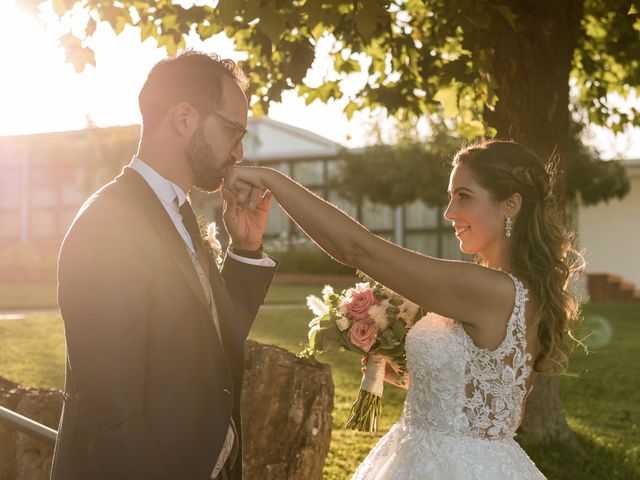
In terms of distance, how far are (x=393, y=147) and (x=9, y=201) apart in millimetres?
21913

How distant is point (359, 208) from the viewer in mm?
38406

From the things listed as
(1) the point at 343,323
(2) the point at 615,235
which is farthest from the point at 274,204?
(1) the point at 343,323

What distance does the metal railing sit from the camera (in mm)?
4022

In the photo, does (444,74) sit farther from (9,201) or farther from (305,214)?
(9,201)

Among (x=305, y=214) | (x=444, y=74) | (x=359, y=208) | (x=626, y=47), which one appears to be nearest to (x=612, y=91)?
(x=626, y=47)

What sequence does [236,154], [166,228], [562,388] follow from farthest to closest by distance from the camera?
[562,388]
[236,154]
[166,228]

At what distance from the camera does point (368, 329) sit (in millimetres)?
4379

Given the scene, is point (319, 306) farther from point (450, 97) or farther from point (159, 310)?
point (450, 97)

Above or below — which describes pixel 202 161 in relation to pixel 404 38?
below

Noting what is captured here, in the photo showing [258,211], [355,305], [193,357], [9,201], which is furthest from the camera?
[9,201]

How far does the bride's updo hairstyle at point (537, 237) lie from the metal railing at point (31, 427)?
228 cm

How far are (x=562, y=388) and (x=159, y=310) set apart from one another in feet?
36.8

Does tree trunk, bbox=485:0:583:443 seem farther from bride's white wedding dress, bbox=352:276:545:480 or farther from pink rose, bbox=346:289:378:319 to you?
bride's white wedding dress, bbox=352:276:545:480

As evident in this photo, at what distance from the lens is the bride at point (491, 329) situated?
3.86 metres
